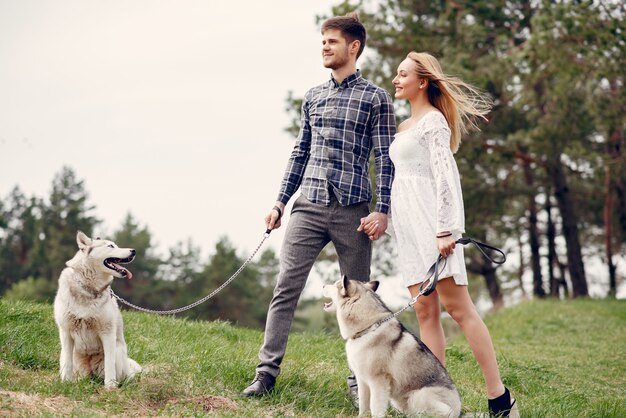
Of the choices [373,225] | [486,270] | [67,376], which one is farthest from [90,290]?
[486,270]

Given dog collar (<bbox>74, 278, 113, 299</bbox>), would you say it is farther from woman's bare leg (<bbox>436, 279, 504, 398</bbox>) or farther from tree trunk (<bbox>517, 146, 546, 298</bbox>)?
tree trunk (<bbox>517, 146, 546, 298</bbox>)

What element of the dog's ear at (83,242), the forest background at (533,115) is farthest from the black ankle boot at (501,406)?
the forest background at (533,115)

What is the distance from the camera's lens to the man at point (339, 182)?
5391mm

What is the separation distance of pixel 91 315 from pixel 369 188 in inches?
91.7

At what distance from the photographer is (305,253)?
5.48m

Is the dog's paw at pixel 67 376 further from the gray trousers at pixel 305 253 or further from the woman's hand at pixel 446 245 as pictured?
the woman's hand at pixel 446 245

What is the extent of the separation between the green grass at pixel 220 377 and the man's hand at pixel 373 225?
4.40 feet

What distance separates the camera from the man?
5.39 metres

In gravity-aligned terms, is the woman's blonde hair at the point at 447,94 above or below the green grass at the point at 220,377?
above

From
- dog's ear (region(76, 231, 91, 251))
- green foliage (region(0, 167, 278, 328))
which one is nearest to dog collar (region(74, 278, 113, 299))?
dog's ear (region(76, 231, 91, 251))

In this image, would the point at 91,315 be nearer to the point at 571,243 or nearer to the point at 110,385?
the point at 110,385

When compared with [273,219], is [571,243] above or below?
below

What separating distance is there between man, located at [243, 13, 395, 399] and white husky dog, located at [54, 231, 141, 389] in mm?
1069

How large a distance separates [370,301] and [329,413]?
887 millimetres
